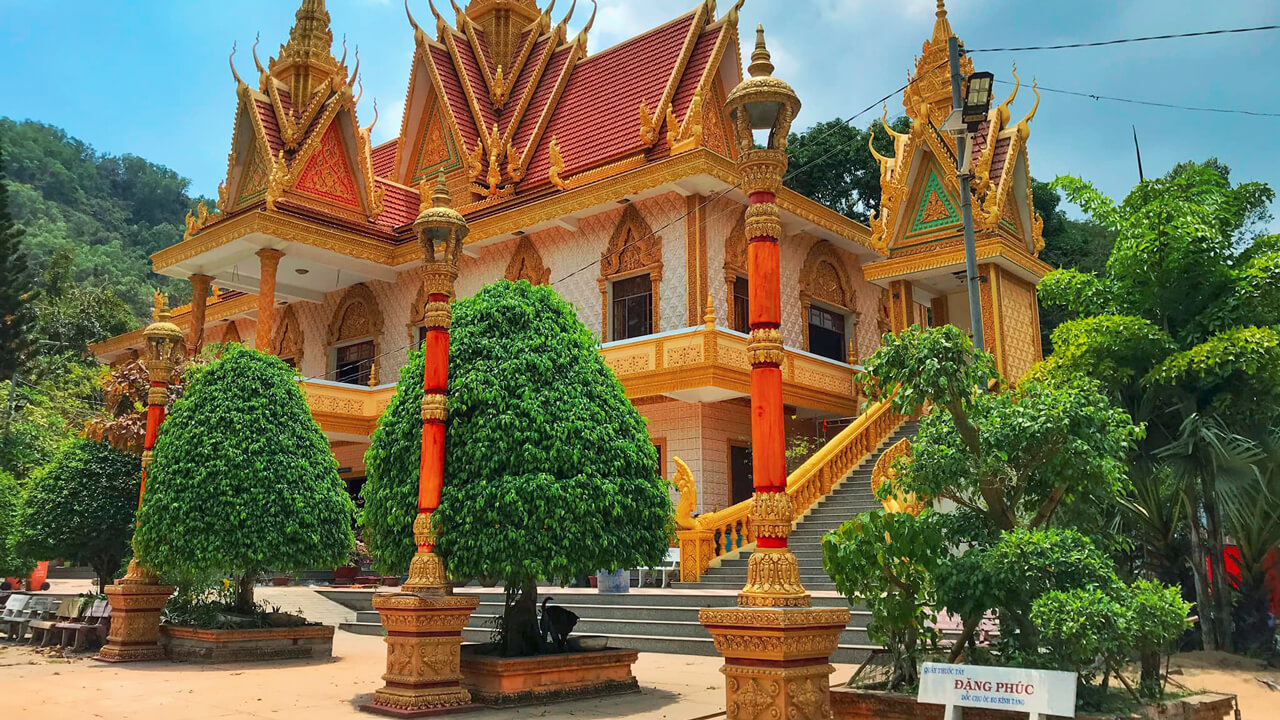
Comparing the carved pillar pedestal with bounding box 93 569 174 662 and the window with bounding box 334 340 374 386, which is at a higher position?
the window with bounding box 334 340 374 386

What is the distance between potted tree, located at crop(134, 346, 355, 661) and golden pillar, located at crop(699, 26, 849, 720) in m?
6.59

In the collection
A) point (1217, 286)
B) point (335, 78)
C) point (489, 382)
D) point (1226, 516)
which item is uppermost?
point (335, 78)

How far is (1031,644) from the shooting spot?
570 centimetres

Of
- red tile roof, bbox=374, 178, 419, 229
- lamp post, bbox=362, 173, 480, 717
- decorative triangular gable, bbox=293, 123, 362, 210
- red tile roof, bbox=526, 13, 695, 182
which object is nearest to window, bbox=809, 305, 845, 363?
red tile roof, bbox=526, 13, 695, 182

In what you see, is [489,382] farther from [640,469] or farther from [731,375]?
[731,375]

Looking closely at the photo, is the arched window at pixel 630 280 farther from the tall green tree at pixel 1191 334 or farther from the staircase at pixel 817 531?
the tall green tree at pixel 1191 334

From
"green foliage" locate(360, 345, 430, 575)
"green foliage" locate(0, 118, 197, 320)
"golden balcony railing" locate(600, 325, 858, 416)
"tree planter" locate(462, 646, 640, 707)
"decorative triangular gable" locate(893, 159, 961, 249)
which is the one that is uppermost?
"green foliage" locate(0, 118, 197, 320)

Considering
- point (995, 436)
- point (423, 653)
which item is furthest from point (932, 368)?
point (423, 653)

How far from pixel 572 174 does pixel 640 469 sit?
38.2ft

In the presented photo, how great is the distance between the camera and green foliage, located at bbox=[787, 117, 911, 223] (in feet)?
101

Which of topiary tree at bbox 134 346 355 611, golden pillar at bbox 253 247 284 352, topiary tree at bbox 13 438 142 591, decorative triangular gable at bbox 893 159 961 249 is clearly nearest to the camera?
topiary tree at bbox 134 346 355 611

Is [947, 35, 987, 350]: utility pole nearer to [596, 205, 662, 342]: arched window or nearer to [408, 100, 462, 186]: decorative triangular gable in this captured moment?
[596, 205, 662, 342]: arched window

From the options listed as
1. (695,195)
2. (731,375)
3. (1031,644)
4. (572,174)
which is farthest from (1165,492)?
(572,174)

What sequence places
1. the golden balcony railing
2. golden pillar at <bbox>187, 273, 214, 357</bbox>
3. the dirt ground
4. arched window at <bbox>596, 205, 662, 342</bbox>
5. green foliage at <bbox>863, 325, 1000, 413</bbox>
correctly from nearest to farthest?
green foliage at <bbox>863, 325, 1000, 413</bbox>
the dirt ground
the golden balcony railing
arched window at <bbox>596, 205, 662, 342</bbox>
golden pillar at <bbox>187, 273, 214, 357</bbox>
